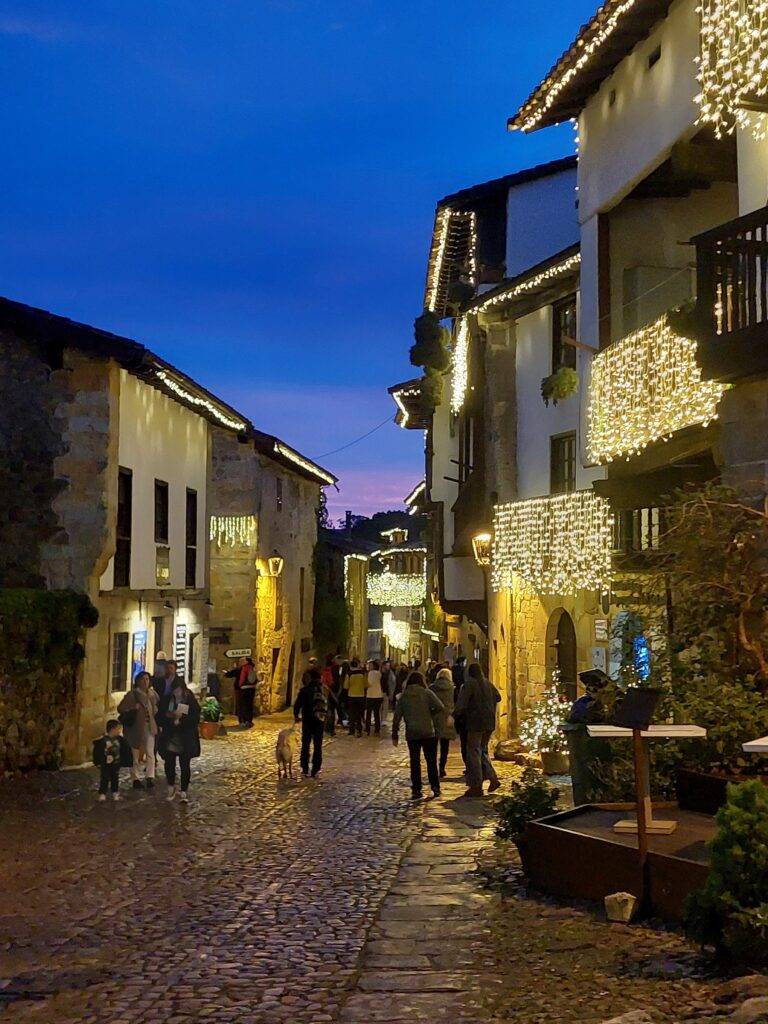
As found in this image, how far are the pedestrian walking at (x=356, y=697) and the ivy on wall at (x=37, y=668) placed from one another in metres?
8.57

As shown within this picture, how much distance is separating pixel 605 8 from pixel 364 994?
1176 centimetres

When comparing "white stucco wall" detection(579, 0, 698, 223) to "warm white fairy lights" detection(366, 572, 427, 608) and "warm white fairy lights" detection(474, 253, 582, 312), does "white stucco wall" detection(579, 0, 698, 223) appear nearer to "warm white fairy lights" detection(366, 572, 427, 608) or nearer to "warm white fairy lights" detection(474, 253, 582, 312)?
"warm white fairy lights" detection(474, 253, 582, 312)

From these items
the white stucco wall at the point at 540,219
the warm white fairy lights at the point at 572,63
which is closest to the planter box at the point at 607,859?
the warm white fairy lights at the point at 572,63

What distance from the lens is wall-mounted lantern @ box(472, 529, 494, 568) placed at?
958 inches

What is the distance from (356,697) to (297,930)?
1906 centimetres

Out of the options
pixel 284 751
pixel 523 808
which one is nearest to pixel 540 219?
pixel 284 751

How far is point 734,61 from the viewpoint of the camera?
36.5 ft

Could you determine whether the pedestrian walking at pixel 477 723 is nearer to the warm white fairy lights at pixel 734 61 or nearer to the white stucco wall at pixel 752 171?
the white stucco wall at pixel 752 171

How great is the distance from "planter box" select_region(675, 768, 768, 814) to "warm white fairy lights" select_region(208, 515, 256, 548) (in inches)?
1015

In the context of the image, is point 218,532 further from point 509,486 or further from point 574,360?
point 574,360

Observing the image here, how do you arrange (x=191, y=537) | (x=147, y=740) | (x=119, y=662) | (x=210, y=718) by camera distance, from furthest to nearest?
1. (x=191, y=537)
2. (x=210, y=718)
3. (x=119, y=662)
4. (x=147, y=740)

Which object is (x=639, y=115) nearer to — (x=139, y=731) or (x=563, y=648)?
(x=563, y=648)

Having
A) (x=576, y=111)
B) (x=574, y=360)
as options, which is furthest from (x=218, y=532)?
(x=576, y=111)

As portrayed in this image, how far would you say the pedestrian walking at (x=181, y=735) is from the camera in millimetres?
16875
